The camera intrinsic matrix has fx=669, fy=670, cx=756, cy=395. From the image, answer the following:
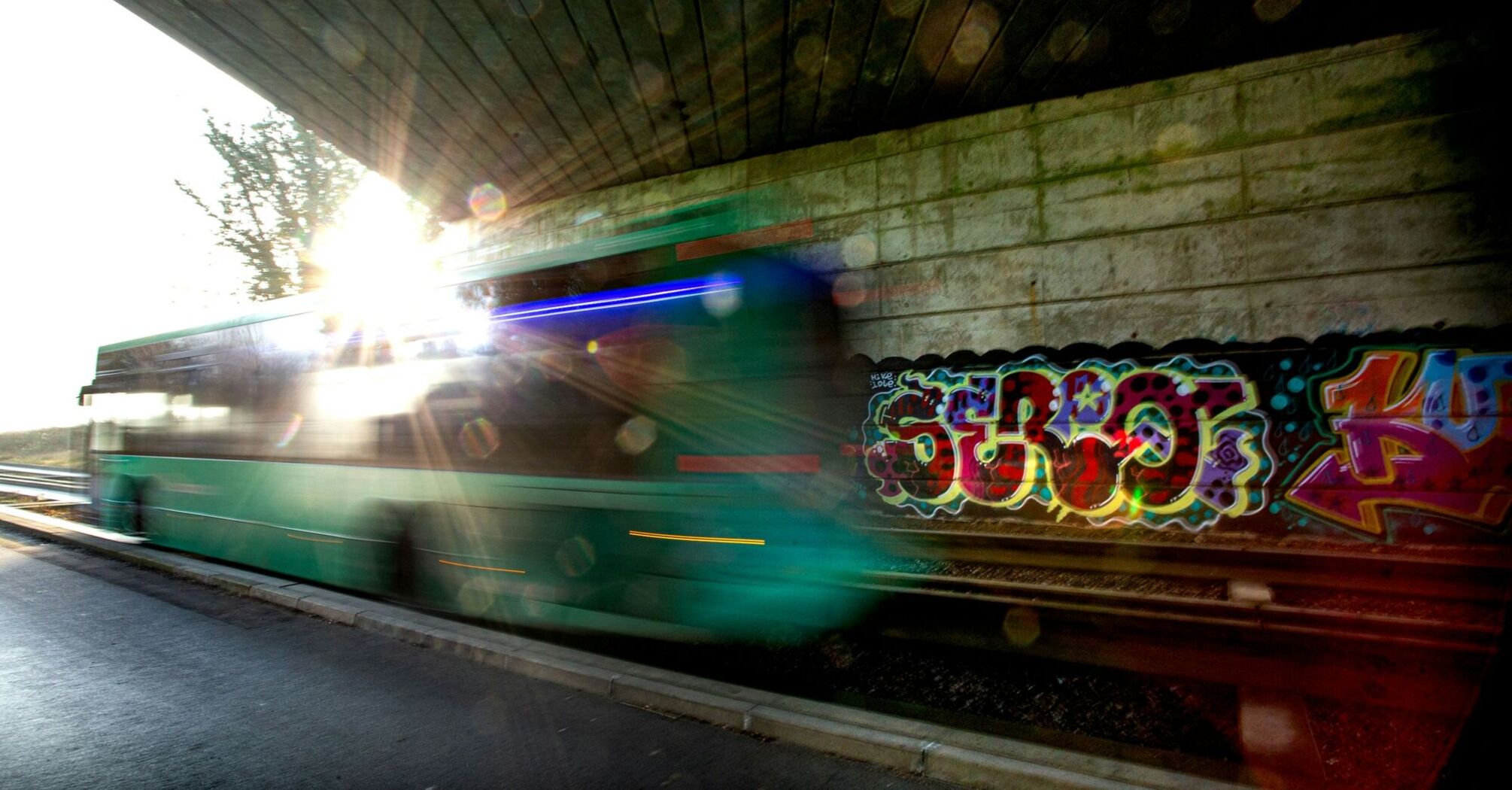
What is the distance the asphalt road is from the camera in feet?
10.7

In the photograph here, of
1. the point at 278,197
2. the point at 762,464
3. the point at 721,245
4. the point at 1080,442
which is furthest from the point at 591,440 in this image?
the point at 278,197

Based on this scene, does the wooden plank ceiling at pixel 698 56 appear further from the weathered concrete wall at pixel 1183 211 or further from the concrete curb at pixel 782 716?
the concrete curb at pixel 782 716

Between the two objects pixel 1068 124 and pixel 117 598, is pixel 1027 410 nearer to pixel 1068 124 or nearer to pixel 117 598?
pixel 1068 124

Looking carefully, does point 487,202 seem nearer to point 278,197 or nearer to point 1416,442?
point 278,197

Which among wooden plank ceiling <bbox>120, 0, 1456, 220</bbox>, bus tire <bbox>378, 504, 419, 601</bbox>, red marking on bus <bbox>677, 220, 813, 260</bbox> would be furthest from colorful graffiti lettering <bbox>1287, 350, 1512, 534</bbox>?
bus tire <bbox>378, 504, 419, 601</bbox>

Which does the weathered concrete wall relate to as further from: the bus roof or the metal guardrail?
the metal guardrail

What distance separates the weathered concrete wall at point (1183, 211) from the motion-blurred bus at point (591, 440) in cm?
572

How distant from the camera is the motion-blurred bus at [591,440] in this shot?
4.31m

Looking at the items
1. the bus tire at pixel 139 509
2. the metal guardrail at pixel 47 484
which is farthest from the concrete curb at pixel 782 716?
the metal guardrail at pixel 47 484

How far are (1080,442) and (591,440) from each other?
757cm

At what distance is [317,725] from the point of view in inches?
152

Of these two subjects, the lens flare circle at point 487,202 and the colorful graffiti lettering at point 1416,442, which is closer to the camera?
the colorful graffiti lettering at point 1416,442

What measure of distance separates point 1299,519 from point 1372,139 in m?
4.53

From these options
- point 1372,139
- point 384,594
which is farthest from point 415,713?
point 1372,139
